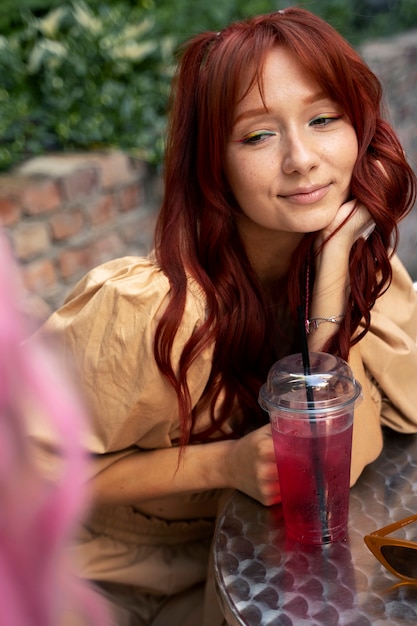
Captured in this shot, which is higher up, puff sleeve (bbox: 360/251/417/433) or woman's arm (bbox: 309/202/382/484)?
woman's arm (bbox: 309/202/382/484)

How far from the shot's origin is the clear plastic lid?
1304 millimetres

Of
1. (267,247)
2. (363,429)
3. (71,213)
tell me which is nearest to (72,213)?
(71,213)

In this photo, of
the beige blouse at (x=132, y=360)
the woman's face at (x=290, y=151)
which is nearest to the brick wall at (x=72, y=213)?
the beige blouse at (x=132, y=360)

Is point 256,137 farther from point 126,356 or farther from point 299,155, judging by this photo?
point 126,356

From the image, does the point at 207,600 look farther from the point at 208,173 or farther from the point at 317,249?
the point at 208,173

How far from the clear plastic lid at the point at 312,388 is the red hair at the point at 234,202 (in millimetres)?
206

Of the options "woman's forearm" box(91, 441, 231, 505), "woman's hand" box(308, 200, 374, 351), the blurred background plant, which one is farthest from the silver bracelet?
the blurred background plant

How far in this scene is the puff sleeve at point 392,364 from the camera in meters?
1.67

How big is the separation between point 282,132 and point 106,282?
0.40 metres

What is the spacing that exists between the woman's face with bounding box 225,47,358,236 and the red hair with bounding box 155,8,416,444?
22mm

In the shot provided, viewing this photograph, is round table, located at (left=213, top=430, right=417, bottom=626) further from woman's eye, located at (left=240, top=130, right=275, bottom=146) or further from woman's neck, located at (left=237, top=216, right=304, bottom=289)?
woman's eye, located at (left=240, top=130, right=275, bottom=146)

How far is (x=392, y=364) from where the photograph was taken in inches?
66.3

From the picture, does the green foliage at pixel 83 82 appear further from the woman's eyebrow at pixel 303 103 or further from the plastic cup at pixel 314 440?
the plastic cup at pixel 314 440

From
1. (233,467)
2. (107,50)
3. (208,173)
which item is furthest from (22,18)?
(233,467)
